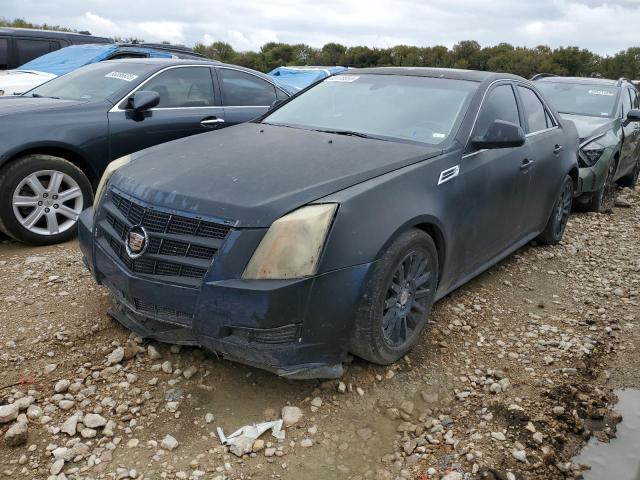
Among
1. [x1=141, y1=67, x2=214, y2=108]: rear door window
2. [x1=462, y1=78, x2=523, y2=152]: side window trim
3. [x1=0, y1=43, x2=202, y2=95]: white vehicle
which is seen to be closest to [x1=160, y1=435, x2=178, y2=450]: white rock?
[x1=462, y1=78, x2=523, y2=152]: side window trim

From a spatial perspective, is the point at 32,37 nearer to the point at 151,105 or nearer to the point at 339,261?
the point at 151,105

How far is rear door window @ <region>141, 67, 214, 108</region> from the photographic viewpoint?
5.55 metres

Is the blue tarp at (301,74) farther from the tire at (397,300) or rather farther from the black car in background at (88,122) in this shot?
the tire at (397,300)

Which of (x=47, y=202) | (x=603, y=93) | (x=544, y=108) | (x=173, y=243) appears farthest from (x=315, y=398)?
(x=603, y=93)

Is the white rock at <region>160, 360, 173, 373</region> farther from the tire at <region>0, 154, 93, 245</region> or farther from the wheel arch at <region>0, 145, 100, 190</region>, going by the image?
the wheel arch at <region>0, 145, 100, 190</region>

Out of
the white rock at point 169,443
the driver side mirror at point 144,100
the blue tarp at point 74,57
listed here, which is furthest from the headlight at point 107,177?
the blue tarp at point 74,57

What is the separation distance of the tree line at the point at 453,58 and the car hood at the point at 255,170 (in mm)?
26099

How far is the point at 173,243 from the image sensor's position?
8.84ft

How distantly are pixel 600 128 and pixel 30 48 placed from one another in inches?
383

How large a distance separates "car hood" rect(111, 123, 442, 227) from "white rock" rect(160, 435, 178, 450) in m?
1.01

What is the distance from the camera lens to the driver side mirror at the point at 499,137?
363 centimetres

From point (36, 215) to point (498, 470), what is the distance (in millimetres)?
3933

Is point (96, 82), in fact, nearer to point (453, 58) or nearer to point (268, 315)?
point (268, 315)

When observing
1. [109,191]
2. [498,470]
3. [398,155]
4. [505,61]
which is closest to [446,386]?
[498,470]
